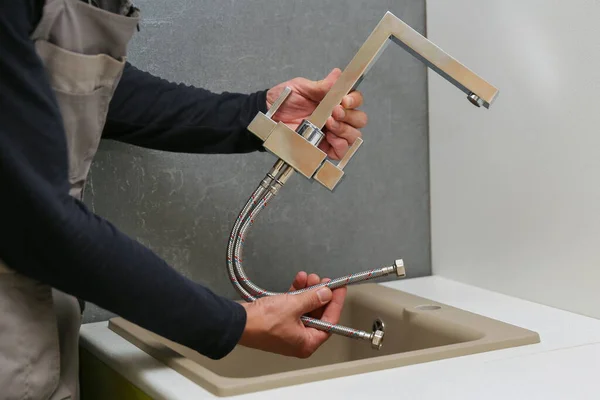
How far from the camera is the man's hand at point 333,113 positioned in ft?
3.72

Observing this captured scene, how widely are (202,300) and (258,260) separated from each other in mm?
504

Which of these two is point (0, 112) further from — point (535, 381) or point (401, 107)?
point (401, 107)

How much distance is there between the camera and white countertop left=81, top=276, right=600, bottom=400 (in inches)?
32.9

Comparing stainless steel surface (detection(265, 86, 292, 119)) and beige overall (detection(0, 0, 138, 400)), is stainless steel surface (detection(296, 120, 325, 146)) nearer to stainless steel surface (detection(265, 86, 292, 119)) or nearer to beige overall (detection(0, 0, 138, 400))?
stainless steel surface (detection(265, 86, 292, 119))

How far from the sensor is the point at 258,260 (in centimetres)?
137

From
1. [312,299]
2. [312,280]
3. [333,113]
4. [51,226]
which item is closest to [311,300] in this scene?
[312,299]

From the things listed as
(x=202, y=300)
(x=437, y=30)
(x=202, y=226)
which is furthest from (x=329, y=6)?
(x=202, y=300)

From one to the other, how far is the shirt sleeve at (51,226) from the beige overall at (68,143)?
0.16ft

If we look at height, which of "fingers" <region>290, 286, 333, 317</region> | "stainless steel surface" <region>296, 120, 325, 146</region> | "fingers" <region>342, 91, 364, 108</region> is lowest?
"fingers" <region>290, 286, 333, 317</region>

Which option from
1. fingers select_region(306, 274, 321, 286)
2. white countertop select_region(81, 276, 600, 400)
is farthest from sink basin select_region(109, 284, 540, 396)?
fingers select_region(306, 274, 321, 286)

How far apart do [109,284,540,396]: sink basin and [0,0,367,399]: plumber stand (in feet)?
0.20

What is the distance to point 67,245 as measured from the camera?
0.78 m

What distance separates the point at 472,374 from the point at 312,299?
224mm

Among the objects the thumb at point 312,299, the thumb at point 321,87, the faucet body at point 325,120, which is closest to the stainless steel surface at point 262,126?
the faucet body at point 325,120
